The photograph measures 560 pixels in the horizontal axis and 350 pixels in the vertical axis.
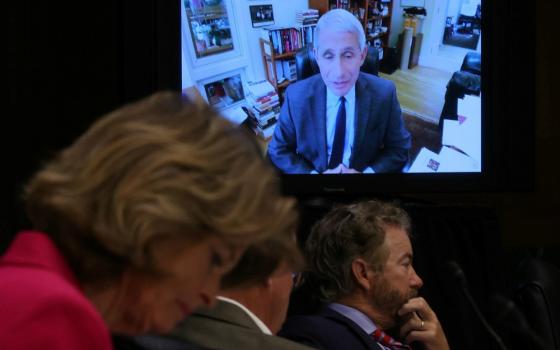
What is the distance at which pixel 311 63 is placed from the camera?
2865mm

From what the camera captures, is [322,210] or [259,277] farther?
[322,210]

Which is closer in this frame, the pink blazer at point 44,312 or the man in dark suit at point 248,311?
the pink blazer at point 44,312

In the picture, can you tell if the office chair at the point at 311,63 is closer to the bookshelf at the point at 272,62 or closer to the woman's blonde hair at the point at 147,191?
the bookshelf at the point at 272,62

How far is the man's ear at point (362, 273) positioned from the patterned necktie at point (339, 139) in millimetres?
655

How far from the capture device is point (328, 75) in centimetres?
287

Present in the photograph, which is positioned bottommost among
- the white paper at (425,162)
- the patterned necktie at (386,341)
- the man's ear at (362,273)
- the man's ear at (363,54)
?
the patterned necktie at (386,341)

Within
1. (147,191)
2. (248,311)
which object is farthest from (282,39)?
(147,191)

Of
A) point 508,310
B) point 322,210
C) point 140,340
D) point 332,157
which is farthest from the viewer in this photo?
point 332,157

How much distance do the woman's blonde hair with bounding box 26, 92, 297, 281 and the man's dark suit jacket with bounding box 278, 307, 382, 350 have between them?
3.48ft

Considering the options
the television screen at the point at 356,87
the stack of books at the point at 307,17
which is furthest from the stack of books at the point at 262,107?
the stack of books at the point at 307,17

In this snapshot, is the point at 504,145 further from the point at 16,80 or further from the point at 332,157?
the point at 16,80

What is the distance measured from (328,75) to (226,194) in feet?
6.83

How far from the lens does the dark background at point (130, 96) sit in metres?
2.69

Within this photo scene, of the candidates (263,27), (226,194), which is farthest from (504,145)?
(226,194)
